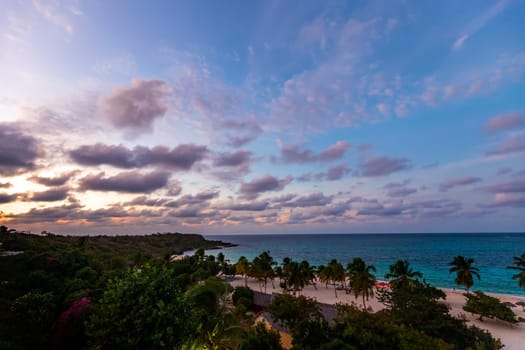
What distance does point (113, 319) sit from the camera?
510 inches

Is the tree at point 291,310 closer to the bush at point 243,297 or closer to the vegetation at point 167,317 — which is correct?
the vegetation at point 167,317

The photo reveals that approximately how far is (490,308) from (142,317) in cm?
5105

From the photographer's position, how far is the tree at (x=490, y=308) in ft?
126

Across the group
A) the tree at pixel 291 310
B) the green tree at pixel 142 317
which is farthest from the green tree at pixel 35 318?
the tree at pixel 291 310

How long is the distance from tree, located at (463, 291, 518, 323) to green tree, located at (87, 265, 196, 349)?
4798 cm

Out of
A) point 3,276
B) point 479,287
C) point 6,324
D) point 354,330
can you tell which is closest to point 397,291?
point 354,330

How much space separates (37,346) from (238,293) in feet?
107

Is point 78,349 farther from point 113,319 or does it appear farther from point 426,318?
point 426,318

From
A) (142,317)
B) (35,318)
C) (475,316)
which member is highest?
(142,317)

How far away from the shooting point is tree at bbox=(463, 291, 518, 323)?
1516 inches

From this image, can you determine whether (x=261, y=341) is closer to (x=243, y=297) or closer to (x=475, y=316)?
(x=243, y=297)

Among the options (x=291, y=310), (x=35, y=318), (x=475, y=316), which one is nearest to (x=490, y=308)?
(x=475, y=316)

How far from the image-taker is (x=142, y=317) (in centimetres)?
1266

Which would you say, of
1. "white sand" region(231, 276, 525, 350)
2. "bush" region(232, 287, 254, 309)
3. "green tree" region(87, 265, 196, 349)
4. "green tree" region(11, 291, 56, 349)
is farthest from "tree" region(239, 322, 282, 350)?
"bush" region(232, 287, 254, 309)
